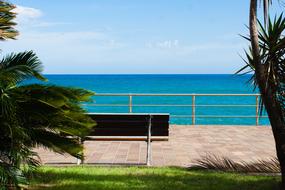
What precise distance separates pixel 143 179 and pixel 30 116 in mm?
1880

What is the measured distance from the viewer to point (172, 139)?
36.4 ft

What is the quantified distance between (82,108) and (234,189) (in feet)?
6.52

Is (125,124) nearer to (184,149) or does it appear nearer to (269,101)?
(184,149)

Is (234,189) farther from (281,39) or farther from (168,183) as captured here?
(281,39)

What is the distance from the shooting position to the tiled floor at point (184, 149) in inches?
325

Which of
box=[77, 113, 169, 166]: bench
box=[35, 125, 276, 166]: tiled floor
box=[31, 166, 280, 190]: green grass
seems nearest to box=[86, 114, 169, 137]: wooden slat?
box=[77, 113, 169, 166]: bench

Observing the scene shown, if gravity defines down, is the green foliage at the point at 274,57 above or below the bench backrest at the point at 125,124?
above

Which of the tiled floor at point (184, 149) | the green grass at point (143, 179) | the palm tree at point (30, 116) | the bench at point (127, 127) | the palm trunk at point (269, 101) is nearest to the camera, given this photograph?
the palm tree at point (30, 116)

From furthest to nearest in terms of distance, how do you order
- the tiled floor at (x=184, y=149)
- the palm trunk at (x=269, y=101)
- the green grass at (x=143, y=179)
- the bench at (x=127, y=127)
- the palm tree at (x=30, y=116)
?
the tiled floor at (x=184, y=149) < the bench at (x=127, y=127) < the green grass at (x=143, y=179) < the palm trunk at (x=269, y=101) < the palm tree at (x=30, y=116)

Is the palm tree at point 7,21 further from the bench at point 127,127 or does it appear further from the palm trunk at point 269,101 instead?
the palm trunk at point 269,101

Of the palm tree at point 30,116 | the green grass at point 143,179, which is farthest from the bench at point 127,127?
the palm tree at point 30,116

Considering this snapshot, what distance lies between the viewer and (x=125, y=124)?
7691 mm

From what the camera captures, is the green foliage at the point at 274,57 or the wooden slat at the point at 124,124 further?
the wooden slat at the point at 124,124

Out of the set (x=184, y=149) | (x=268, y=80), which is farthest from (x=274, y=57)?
(x=184, y=149)
